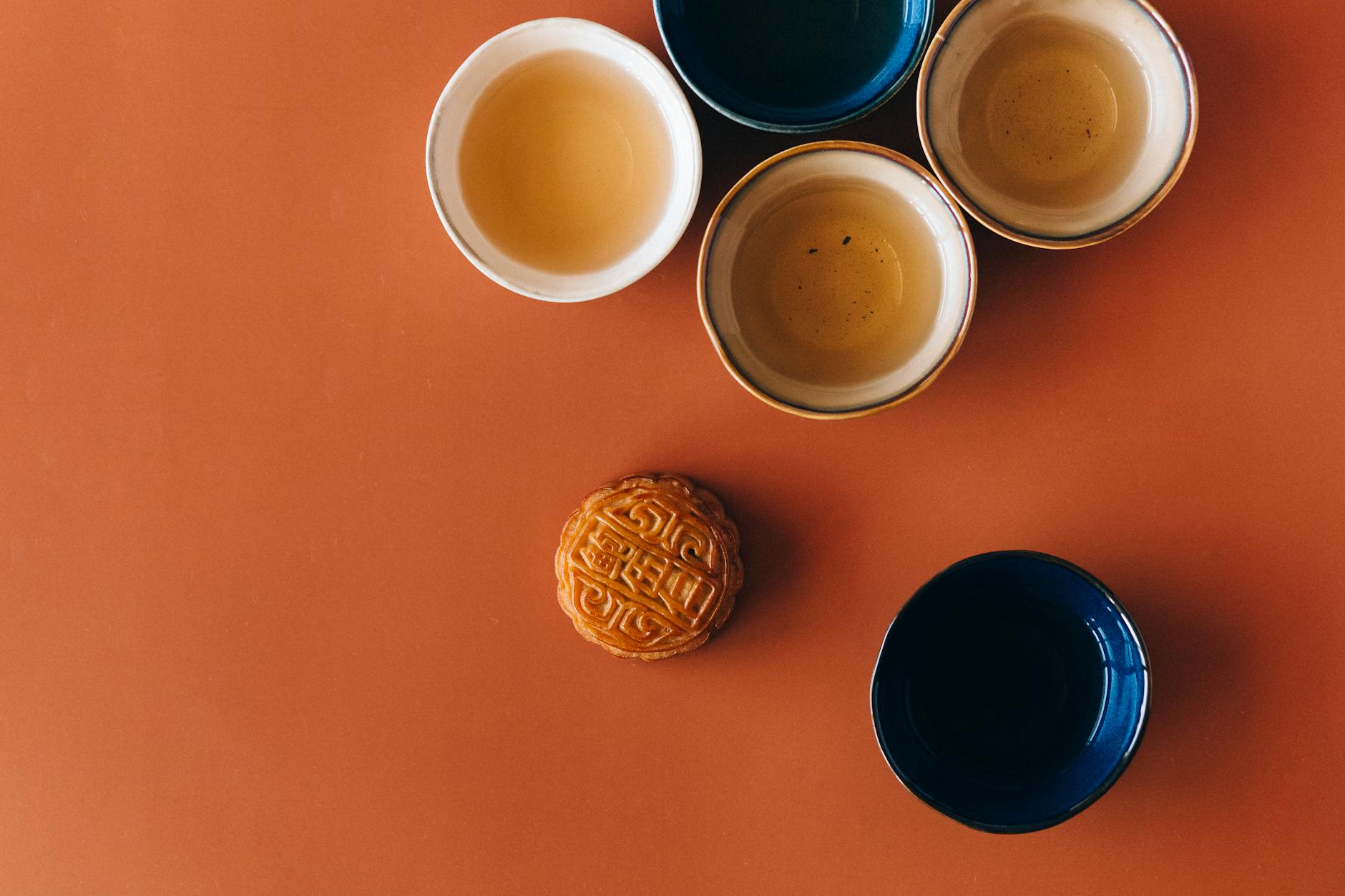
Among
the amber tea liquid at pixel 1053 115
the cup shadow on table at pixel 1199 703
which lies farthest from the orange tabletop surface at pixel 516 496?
the amber tea liquid at pixel 1053 115

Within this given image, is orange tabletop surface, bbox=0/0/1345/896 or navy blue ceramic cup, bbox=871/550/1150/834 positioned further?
orange tabletop surface, bbox=0/0/1345/896

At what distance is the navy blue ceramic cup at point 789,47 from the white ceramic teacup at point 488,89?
0.24 ft

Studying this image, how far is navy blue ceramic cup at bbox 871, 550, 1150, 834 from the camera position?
1218 mm

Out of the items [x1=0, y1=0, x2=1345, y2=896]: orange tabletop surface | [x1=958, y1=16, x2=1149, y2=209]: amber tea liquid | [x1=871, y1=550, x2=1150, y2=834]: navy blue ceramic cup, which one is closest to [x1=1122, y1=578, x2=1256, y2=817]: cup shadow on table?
[x1=0, y1=0, x2=1345, y2=896]: orange tabletop surface

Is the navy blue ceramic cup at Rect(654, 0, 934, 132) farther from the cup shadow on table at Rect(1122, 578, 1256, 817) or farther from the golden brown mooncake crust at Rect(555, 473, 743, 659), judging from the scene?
the cup shadow on table at Rect(1122, 578, 1256, 817)

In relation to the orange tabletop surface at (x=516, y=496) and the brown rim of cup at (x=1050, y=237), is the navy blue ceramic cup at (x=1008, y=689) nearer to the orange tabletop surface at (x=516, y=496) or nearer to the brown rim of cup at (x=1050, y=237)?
the orange tabletop surface at (x=516, y=496)

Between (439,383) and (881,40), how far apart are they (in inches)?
34.2

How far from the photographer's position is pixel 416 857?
4.74ft

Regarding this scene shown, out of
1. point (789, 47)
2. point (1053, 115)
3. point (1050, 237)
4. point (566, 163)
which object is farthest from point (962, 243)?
point (566, 163)

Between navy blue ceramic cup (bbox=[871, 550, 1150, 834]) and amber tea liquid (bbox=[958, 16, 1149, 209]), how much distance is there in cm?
57

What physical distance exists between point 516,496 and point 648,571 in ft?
0.88

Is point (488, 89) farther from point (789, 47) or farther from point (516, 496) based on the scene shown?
point (516, 496)

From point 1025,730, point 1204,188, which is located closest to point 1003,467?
point 1025,730

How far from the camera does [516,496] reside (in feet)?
4.72
